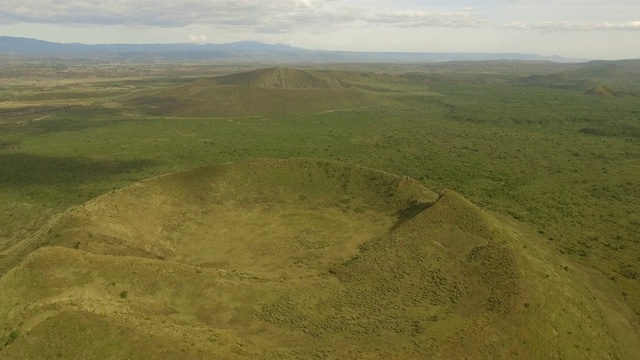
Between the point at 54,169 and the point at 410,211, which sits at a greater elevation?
the point at 410,211

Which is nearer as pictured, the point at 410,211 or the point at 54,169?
the point at 410,211

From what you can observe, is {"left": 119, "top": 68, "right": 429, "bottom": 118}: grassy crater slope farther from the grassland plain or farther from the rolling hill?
the grassland plain

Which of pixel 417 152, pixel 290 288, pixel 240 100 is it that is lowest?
pixel 290 288

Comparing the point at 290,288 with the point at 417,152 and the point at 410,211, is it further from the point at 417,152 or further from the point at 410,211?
the point at 417,152

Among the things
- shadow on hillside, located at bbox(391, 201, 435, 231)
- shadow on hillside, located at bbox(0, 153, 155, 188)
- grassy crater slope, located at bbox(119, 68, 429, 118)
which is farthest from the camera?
grassy crater slope, located at bbox(119, 68, 429, 118)

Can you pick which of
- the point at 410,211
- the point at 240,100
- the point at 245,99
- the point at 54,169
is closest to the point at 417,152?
the point at 410,211

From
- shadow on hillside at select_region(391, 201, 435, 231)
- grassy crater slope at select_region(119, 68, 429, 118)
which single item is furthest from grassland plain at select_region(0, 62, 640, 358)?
shadow on hillside at select_region(391, 201, 435, 231)

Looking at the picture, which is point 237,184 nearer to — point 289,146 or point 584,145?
point 289,146
